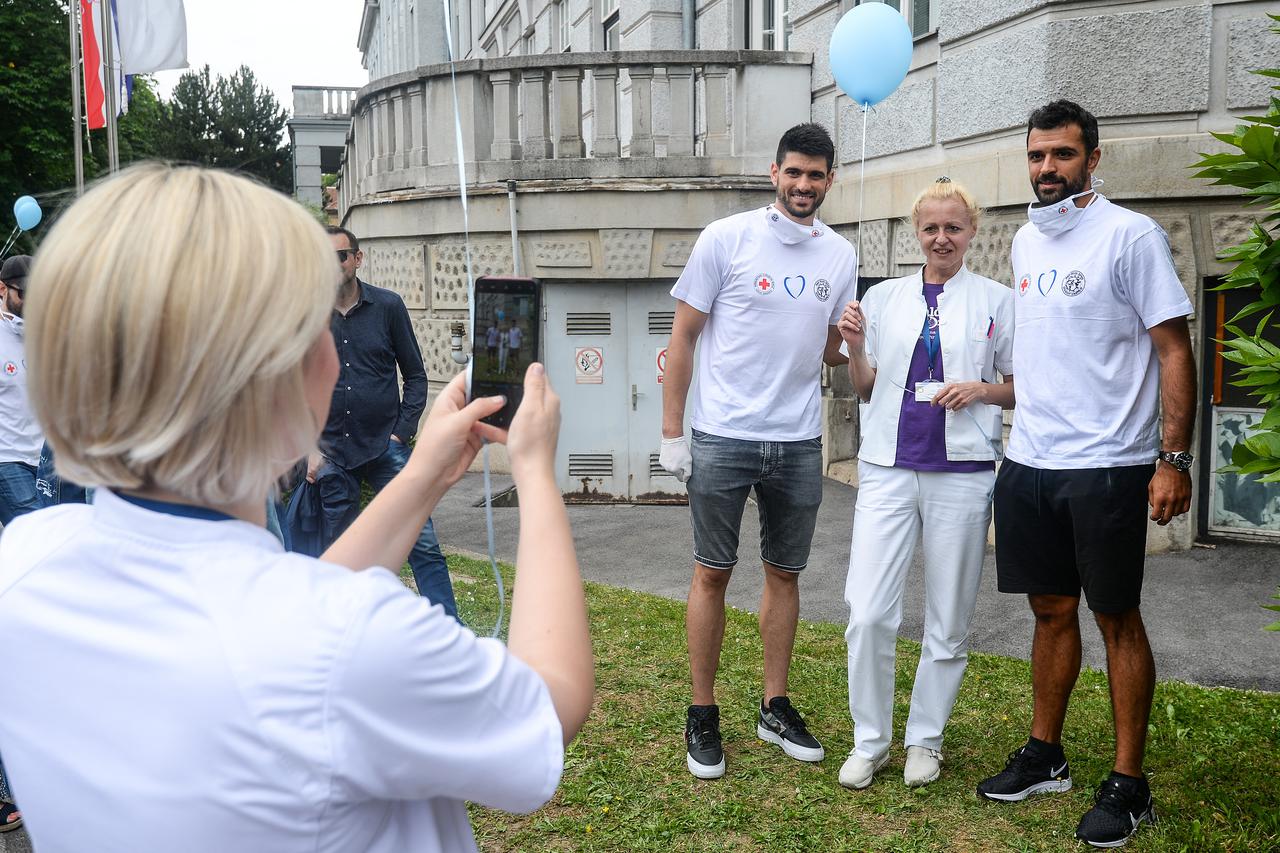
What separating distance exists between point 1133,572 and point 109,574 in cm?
327

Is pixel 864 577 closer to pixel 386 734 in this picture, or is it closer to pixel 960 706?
pixel 960 706

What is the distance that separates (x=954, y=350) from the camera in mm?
4043

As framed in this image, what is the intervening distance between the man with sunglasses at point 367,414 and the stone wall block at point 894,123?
14.0 feet

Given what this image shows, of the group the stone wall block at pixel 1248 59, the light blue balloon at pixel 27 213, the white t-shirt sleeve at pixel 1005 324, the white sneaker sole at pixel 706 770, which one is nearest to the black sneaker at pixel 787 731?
the white sneaker sole at pixel 706 770

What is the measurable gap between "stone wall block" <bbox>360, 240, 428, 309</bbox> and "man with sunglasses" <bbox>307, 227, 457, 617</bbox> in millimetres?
6353

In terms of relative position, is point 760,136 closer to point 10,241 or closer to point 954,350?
point 954,350

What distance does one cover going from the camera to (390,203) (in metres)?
12.0

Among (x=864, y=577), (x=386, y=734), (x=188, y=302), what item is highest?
(x=188, y=302)

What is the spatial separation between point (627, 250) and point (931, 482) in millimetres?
7239

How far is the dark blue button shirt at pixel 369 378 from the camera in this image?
5484mm

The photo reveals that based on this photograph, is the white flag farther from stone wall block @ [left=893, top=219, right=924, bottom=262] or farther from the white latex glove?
the white latex glove

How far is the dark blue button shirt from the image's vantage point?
548 centimetres

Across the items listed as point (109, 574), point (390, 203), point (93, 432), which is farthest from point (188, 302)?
point (390, 203)

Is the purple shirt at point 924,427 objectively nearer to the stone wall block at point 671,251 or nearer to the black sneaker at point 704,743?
the black sneaker at point 704,743
